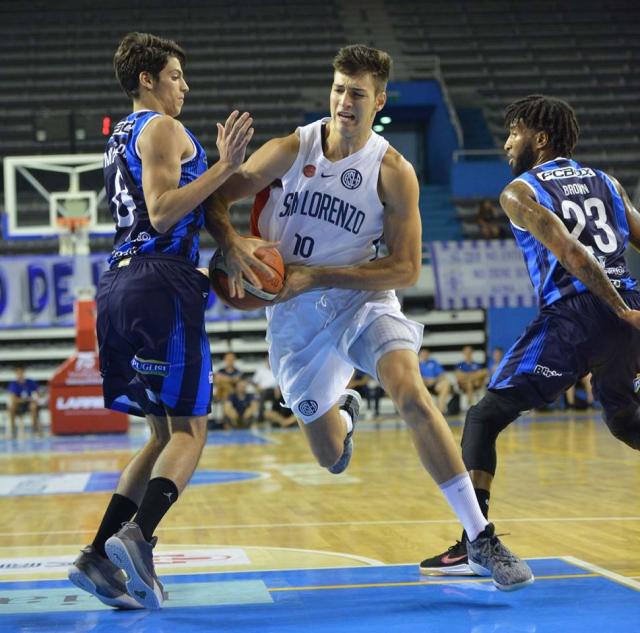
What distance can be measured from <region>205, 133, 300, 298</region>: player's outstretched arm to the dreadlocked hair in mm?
1013

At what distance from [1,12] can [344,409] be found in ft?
71.9

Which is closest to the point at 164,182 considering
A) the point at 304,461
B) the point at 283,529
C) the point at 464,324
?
the point at 283,529

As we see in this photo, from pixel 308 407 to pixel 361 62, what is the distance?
1473 mm

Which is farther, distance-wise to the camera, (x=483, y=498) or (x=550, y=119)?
(x=550, y=119)

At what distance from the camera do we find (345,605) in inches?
147

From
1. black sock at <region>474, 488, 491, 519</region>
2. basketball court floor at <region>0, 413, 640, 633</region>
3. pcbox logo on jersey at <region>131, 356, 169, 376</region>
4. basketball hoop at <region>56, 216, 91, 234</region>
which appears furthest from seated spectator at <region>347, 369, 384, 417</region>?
pcbox logo on jersey at <region>131, 356, 169, 376</region>

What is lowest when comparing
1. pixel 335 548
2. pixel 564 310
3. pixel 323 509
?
pixel 323 509

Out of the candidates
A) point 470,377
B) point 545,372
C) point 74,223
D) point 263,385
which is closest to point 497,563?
point 545,372

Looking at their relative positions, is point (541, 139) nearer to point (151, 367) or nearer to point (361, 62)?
point (361, 62)

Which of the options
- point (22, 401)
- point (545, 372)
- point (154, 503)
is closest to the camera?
point (154, 503)

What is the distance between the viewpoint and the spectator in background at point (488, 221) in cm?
1938

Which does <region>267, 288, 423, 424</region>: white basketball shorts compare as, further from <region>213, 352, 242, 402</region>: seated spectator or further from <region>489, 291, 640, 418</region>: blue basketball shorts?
<region>213, 352, 242, 402</region>: seated spectator

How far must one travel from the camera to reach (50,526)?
20.1 feet

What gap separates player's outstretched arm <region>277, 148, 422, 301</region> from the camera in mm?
4184
